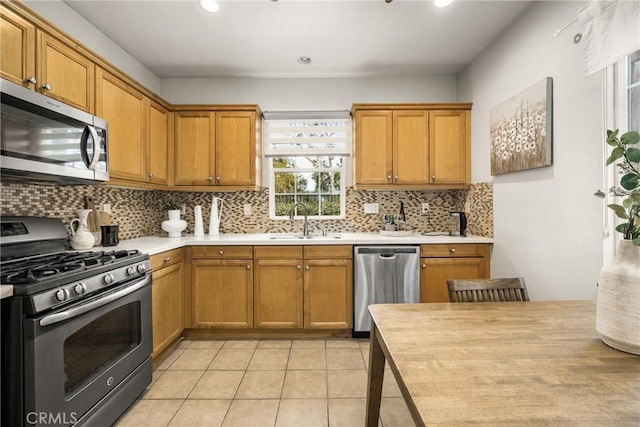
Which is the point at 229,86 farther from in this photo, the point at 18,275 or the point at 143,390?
the point at 143,390

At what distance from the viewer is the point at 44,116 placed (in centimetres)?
170

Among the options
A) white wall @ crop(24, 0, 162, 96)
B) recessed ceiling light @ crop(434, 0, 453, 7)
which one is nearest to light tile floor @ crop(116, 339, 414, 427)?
white wall @ crop(24, 0, 162, 96)

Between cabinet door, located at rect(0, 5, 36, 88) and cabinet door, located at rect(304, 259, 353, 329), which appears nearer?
cabinet door, located at rect(0, 5, 36, 88)

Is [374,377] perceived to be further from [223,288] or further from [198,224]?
[198,224]

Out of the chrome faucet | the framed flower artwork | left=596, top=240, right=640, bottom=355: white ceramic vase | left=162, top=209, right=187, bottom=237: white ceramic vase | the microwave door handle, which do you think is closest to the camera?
left=596, top=240, right=640, bottom=355: white ceramic vase

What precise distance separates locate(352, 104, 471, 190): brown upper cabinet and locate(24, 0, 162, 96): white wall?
2224 millimetres

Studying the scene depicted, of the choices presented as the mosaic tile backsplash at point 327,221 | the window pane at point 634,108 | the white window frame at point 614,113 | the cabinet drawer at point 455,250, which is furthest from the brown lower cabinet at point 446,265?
the window pane at point 634,108

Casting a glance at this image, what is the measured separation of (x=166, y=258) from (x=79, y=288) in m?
1.06

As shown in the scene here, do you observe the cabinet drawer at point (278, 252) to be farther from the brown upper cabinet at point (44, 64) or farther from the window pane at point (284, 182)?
the brown upper cabinet at point (44, 64)

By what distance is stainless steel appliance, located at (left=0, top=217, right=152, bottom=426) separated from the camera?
132 cm

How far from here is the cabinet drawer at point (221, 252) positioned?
297 centimetres

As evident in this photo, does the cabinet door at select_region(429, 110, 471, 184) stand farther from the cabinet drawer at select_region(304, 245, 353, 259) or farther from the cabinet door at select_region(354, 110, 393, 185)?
the cabinet drawer at select_region(304, 245, 353, 259)

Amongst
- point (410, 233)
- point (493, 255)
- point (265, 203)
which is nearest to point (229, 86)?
point (265, 203)

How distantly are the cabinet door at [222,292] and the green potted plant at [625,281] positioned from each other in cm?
251
